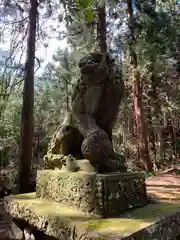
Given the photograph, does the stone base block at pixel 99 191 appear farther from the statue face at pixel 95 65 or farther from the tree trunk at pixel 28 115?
the tree trunk at pixel 28 115

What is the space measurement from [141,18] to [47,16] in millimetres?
2901

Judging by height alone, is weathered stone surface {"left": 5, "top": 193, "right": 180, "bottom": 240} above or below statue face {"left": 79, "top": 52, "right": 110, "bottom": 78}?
below

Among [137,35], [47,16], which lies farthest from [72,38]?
[137,35]

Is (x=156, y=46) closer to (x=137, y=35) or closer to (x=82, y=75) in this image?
(x=137, y=35)

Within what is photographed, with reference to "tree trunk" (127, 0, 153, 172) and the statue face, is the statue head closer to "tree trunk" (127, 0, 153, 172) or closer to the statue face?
the statue face

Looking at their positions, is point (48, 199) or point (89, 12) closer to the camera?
point (89, 12)

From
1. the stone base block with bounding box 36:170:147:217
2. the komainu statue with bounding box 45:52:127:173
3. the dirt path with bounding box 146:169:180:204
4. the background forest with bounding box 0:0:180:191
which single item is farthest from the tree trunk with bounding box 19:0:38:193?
the stone base block with bounding box 36:170:147:217

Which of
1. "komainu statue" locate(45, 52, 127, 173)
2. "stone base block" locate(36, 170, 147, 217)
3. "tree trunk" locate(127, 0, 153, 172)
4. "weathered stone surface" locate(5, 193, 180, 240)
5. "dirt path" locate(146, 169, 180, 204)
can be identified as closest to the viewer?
"weathered stone surface" locate(5, 193, 180, 240)

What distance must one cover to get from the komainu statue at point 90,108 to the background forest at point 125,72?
37.9 inches

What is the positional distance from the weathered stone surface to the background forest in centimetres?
186

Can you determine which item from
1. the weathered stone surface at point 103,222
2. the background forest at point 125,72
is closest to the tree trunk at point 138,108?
the background forest at point 125,72

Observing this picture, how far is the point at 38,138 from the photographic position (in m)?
10.7

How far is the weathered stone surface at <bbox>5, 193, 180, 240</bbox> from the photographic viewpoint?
3.81ft

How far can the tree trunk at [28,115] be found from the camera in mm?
4895
